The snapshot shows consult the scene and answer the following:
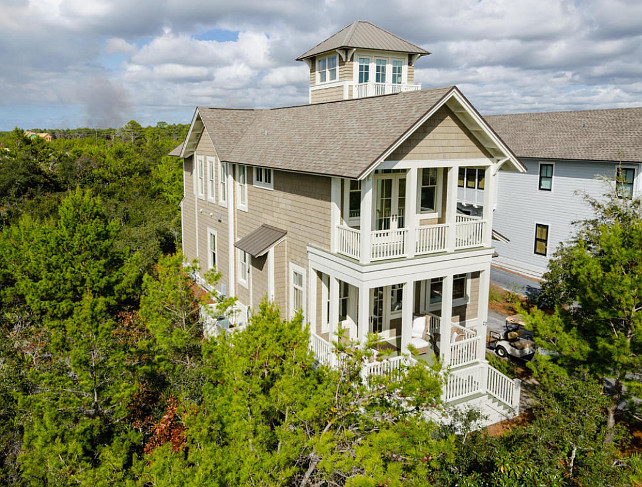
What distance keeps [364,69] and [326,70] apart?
2.10 m

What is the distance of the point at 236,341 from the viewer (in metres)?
9.98

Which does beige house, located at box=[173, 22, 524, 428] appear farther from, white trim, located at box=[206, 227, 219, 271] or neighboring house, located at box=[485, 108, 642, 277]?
neighboring house, located at box=[485, 108, 642, 277]

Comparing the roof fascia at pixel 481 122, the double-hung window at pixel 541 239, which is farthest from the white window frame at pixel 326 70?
the double-hung window at pixel 541 239

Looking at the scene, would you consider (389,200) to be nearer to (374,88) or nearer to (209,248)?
(374,88)

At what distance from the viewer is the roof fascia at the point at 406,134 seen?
12.6 m

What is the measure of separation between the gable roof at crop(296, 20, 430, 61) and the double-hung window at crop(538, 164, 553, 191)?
10.9m

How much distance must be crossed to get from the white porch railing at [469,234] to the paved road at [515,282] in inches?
449

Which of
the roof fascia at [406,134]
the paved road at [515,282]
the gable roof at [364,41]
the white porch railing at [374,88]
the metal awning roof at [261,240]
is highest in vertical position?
the gable roof at [364,41]

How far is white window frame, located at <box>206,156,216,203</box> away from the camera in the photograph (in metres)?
22.8

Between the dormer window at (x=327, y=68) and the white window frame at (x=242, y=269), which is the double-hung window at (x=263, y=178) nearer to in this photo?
the white window frame at (x=242, y=269)

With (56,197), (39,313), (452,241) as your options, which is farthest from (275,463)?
(56,197)

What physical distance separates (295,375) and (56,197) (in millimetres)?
36894

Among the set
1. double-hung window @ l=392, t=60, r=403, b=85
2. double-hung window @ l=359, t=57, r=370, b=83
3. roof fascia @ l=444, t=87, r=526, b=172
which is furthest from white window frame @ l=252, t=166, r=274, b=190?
double-hung window @ l=392, t=60, r=403, b=85

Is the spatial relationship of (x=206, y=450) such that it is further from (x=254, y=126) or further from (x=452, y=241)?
(x=254, y=126)
